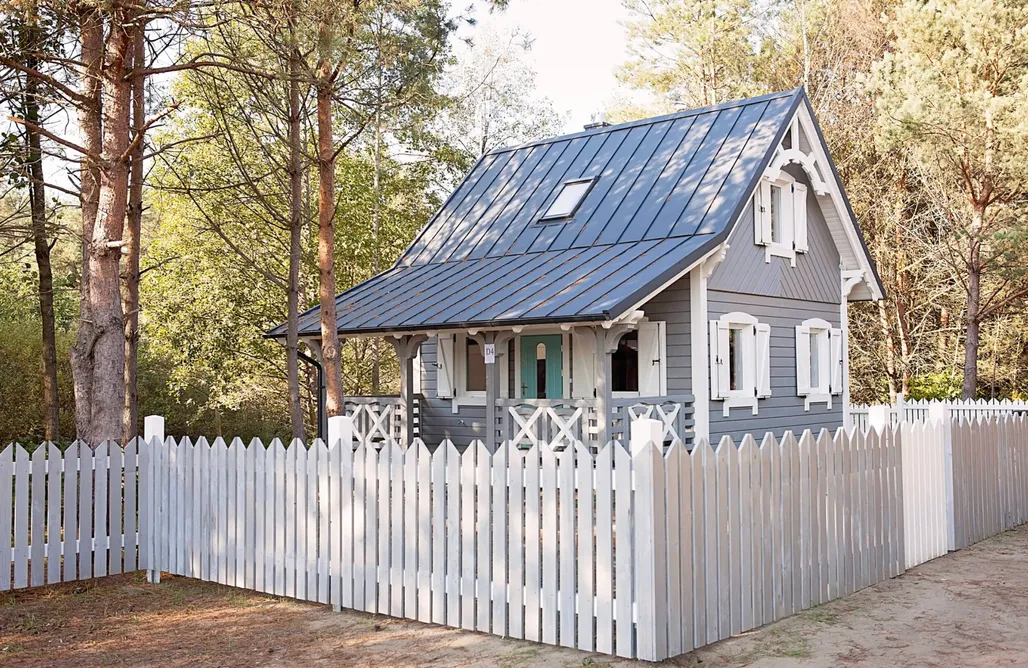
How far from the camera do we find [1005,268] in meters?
22.8

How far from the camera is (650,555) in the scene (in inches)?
226

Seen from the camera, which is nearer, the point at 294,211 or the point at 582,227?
the point at 294,211

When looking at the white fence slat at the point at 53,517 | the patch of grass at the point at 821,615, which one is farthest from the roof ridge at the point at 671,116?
the white fence slat at the point at 53,517

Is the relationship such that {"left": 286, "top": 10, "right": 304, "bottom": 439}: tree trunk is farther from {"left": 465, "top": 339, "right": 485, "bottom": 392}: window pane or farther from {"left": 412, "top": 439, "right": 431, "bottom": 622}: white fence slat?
{"left": 412, "top": 439, "right": 431, "bottom": 622}: white fence slat

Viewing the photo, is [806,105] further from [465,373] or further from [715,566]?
[715,566]

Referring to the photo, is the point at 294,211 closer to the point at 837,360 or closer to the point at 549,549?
the point at 549,549

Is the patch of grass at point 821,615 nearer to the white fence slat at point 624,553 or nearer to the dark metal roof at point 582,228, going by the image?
the white fence slat at point 624,553

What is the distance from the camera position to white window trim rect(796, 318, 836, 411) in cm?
1856

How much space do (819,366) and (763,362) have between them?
8.93 feet

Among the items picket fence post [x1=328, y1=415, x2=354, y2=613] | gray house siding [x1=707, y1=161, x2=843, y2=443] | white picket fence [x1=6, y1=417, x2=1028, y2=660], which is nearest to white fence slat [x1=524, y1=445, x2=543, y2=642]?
white picket fence [x1=6, y1=417, x2=1028, y2=660]

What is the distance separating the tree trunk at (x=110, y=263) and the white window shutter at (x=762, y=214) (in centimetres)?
1074

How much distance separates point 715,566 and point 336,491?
294cm

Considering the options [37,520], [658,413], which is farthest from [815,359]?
[37,520]

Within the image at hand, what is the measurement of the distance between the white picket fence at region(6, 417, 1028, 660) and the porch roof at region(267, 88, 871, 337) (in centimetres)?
540
